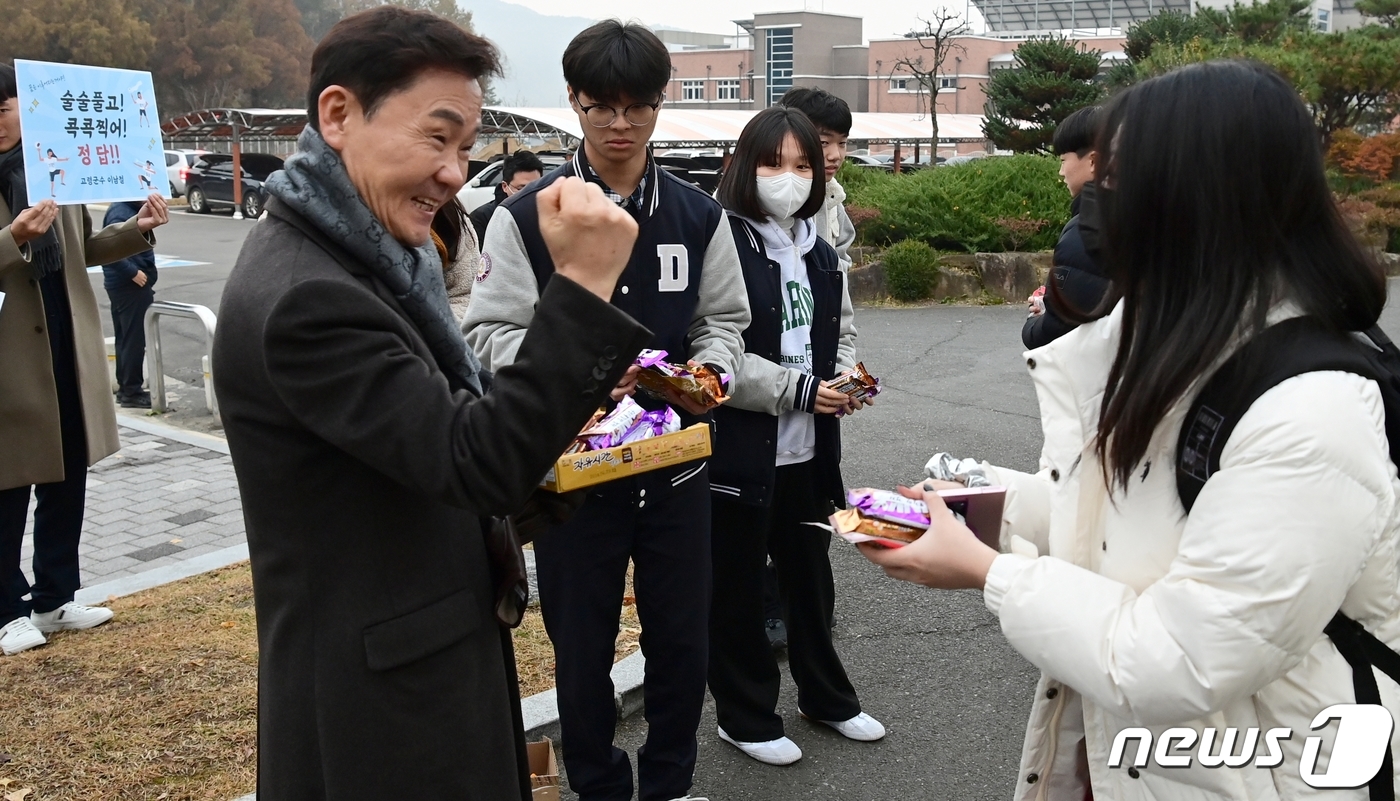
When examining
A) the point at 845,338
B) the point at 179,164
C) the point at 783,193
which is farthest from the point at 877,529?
the point at 179,164

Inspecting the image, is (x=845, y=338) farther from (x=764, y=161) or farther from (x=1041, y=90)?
(x=1041, y=90)

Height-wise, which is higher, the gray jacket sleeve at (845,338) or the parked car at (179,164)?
the parked car at (179,164)

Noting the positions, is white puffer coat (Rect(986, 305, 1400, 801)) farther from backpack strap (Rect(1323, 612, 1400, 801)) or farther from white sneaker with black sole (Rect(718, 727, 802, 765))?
white sneaker with black sole (Rect(718, 727, 802, 765))

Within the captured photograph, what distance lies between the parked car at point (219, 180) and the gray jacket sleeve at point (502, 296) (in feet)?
98.9

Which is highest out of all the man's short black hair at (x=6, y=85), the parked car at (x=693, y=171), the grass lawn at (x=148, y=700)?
the man's short black hair at (x=6, y=85)

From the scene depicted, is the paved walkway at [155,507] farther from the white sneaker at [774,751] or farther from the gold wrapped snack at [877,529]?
the gold wrapped snack at [877,529]

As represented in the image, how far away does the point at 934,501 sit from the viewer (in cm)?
195

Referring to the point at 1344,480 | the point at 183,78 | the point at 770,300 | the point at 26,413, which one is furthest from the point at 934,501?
the point at 183,78

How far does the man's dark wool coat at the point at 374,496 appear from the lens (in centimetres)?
163

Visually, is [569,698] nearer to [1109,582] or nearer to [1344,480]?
[1109,582]

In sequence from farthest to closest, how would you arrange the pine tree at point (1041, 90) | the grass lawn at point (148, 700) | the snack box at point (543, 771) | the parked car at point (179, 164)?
the parked car at point (179, 164) → the pine tree at point (1041, 90) → the grass lawn at point (148, 700) → the snack box at point (543, 771)

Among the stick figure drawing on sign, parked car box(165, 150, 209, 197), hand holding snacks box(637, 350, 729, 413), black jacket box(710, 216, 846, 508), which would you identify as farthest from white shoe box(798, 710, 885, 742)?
parked car box(165, 150, 209, 197)

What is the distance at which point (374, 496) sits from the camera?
1771 millimetres

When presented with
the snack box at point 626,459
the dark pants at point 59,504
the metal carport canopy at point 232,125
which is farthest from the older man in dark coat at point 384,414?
the metal carport canopy at point 232,125
